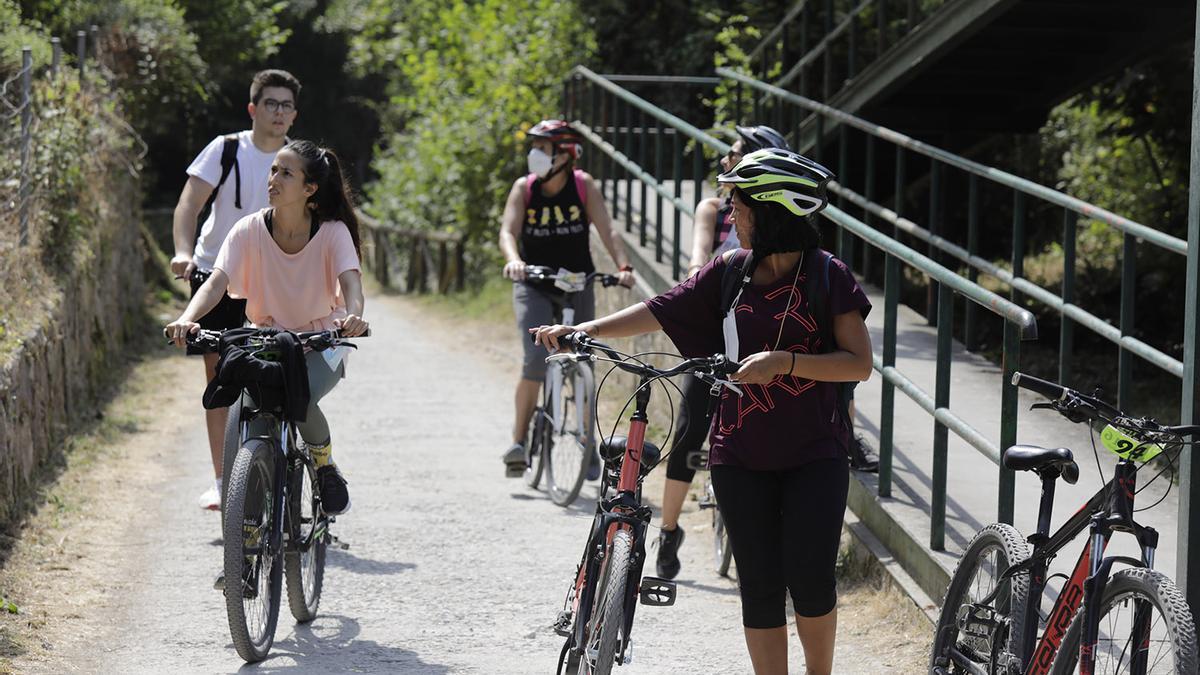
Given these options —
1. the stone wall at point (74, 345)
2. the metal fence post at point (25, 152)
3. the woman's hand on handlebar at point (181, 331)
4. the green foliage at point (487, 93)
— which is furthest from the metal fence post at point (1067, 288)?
the green foliage at point (487, 93)

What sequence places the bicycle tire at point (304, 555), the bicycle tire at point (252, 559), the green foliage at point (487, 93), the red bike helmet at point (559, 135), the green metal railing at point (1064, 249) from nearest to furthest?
the bicycle tire at point (252, 559) < the bicycle tire at point (304, 555) < the green metal railing at point (1064, 249) < the red bike helmet at point (559, 135) < the green foliage at point (487, 93)

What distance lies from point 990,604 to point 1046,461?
1.50 ft

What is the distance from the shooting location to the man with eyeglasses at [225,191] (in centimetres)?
655

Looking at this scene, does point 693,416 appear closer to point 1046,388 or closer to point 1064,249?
point 1064,249

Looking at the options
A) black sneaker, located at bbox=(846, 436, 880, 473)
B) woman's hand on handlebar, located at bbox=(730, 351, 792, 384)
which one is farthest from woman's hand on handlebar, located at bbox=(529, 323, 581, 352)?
black sneaker, located at bbox=(846, 436, 880, 473)

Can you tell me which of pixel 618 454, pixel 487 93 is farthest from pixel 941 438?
pixel 487 93

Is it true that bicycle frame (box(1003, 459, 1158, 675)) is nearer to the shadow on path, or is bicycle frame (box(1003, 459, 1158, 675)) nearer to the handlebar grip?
the handlebar grip

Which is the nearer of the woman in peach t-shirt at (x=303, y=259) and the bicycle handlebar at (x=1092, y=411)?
the bicycle handlebar at (x=1092, y=411)

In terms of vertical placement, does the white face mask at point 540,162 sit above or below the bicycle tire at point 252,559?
above

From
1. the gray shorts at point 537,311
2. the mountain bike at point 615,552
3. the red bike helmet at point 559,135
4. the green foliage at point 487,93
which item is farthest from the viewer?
the green foliage at point 487,93

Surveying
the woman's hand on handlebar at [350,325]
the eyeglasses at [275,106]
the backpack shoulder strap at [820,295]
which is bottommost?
the woman's hand on handlebar at [350,325]

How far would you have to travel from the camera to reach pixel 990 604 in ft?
13.5

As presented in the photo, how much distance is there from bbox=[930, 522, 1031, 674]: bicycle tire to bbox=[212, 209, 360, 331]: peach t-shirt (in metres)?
2.42

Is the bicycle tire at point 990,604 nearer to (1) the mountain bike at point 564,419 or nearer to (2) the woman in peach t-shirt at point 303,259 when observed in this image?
(2) the woman in peach t-shirt at point 303,259
